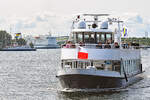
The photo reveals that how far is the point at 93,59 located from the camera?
4103 centimetres

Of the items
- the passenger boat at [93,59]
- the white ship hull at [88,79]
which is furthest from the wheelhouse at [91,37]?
the white ship hull at [88,79]

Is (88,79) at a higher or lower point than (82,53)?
lower

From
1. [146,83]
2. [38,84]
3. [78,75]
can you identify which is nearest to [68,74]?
[78,75]

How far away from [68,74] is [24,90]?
23.9 ft

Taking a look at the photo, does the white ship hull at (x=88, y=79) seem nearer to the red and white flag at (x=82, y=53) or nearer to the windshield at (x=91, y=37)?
the red and white flag at (x=82, y=53)

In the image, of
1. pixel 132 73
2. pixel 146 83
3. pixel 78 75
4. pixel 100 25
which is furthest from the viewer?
pixel 146 83

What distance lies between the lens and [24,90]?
1807 inches

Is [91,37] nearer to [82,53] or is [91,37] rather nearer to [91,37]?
[91,37]

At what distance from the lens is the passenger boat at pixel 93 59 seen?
4066 cm

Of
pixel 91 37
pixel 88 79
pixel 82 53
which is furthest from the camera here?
pixel 91 37

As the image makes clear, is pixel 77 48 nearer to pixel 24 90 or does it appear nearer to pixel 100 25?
pixel 100 25

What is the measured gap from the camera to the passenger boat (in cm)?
4066

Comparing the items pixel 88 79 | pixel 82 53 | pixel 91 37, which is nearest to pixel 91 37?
pixel 91 37

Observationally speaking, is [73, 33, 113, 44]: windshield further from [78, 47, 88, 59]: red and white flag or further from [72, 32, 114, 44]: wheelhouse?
[78, 47, 88, 59]: red and white flag
